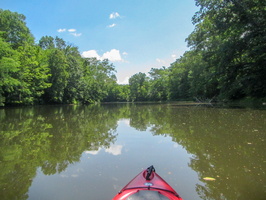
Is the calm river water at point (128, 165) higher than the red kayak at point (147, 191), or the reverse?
the red kayak at point (147, 191)

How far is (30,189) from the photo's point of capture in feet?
10.7

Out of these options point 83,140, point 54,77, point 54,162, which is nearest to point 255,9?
point 83,140

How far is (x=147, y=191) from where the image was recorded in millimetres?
2445

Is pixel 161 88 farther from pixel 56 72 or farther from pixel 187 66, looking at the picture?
pixel 56 72

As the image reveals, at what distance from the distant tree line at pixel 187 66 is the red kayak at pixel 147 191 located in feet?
58.6

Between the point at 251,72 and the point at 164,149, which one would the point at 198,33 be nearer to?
the point at 251,72

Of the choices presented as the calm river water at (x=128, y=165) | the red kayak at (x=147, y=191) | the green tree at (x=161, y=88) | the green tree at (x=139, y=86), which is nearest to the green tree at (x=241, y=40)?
the calm river water at (x=128, y=165)

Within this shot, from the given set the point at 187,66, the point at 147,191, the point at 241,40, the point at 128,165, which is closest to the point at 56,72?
the point at 241,40

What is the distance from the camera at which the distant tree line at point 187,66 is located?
17.8 m

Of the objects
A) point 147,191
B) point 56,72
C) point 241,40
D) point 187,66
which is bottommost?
point 147,191

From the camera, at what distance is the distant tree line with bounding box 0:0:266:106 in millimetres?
17797

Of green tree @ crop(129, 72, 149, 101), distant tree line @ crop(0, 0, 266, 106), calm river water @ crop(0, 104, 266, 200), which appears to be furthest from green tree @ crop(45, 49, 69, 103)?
green tree @ crop(129, 72, 149, 101)

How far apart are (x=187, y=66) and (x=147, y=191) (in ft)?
178

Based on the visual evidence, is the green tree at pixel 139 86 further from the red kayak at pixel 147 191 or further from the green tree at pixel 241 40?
the red kayak at pixel 147 191
